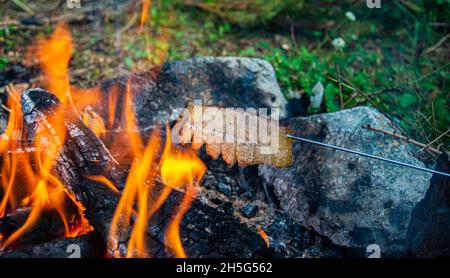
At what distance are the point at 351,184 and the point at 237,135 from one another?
69 cm

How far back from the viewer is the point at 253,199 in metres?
2.79

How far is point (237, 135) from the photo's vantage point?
2.56 metres

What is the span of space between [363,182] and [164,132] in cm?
124

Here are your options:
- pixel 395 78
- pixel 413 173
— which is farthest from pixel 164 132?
pixel 395 78

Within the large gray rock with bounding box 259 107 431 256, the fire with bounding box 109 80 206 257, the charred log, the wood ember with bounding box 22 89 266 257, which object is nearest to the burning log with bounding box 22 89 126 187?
the wood ember with bounding box 22 89 266 257

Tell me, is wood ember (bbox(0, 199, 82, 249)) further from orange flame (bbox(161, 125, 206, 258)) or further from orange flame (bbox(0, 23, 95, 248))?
orange flame (bbox(161, 125, 206, 258))

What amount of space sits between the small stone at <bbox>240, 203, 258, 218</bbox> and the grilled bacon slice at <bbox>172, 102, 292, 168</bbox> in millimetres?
284

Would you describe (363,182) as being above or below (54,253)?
above

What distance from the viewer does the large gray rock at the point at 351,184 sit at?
2.32m

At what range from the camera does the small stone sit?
265cm

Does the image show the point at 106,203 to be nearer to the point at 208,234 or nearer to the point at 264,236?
the point at 208,234

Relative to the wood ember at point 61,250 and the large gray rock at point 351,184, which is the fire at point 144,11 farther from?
the wood ember at point 61,250

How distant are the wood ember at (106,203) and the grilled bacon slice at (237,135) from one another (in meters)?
0.43
